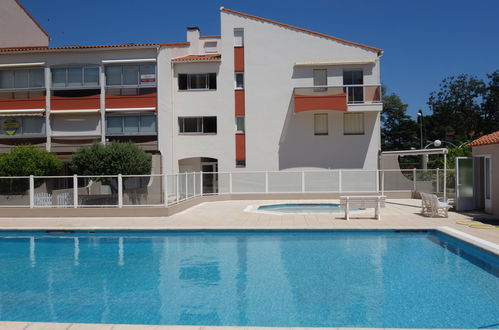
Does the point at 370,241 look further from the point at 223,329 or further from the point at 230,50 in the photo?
the point at 230,50

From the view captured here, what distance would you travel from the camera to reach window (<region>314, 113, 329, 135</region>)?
27672 millimetres

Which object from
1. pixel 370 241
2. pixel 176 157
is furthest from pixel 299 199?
pixel 370 241

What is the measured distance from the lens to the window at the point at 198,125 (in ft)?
92.3

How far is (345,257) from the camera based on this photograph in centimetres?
1034

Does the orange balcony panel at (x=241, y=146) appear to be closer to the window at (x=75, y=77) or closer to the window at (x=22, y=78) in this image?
the window at (x=75, y=77)

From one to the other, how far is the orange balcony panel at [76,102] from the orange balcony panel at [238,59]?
8966 millimetres

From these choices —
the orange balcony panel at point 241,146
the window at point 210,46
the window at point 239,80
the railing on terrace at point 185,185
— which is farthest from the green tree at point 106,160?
the window at point 210,46

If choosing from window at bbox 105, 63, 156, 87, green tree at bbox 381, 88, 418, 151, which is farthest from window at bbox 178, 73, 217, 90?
green tree at bbox 381, 88, 418, 151

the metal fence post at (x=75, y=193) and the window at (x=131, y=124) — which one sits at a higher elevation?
the window at (x=131, y=124)

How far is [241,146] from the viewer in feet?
91.9

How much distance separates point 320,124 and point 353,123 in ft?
6.83

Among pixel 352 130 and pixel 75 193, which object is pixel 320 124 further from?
pixel 75 193

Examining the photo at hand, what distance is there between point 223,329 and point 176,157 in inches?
917

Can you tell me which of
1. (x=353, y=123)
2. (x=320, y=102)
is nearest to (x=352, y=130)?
(x=353, y=123)
